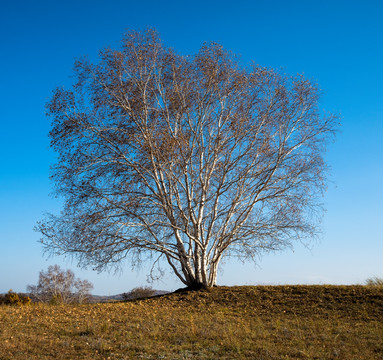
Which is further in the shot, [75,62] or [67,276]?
[67,276]

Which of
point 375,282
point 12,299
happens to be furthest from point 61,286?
point 375,282

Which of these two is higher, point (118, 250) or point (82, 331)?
point (118, 250)

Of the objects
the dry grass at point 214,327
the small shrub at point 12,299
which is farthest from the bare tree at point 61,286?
the dry grass at point 214,327

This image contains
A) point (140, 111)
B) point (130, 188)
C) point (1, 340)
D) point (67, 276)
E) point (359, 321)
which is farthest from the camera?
point (67, 276)

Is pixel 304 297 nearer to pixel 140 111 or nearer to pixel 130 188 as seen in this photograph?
pixel 130 188

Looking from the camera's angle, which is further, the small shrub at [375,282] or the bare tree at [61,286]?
the bare tree at [61,286]

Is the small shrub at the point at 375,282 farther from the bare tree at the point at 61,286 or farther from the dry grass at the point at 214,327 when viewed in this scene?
the bare tree at the point at 61,286

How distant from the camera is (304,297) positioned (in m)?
13.2

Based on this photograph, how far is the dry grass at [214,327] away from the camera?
24.1ft

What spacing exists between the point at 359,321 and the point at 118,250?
763 centimetres

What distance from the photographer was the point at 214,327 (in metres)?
9.24

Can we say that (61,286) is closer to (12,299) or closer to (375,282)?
(12,299)

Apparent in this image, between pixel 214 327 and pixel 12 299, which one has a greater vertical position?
pixel 12 299

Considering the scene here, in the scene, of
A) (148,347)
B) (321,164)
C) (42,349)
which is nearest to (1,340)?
(42,349)
